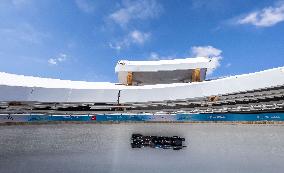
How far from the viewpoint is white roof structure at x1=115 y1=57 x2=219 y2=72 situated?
57.0 feet

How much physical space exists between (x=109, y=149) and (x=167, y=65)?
5.77m

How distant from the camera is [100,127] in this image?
51.5 ft

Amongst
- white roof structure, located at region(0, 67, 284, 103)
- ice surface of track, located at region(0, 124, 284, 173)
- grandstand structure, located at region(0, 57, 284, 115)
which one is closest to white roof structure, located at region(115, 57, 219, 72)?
grandstand structure, located at region(0, 57, 284, 115)

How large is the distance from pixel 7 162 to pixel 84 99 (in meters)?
5.06

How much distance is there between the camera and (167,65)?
57.2 feet

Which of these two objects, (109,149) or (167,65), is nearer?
(109,149)

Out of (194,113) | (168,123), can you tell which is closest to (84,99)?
(168,123)

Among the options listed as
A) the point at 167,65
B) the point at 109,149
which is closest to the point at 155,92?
the point at 167,65

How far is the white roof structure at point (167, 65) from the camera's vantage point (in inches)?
684

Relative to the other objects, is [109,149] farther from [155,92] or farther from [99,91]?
[155,92]

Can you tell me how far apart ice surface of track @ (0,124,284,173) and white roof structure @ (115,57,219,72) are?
376 centimetres

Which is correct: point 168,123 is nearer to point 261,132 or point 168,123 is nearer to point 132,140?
point 132,140

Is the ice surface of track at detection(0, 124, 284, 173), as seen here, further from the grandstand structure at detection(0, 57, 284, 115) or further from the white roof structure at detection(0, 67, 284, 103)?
the white roof structure at detection(0, 67, 284, 103)

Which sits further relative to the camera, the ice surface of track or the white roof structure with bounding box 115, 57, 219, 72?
the white roof structure with bounding box 115, 57, 219, 72
